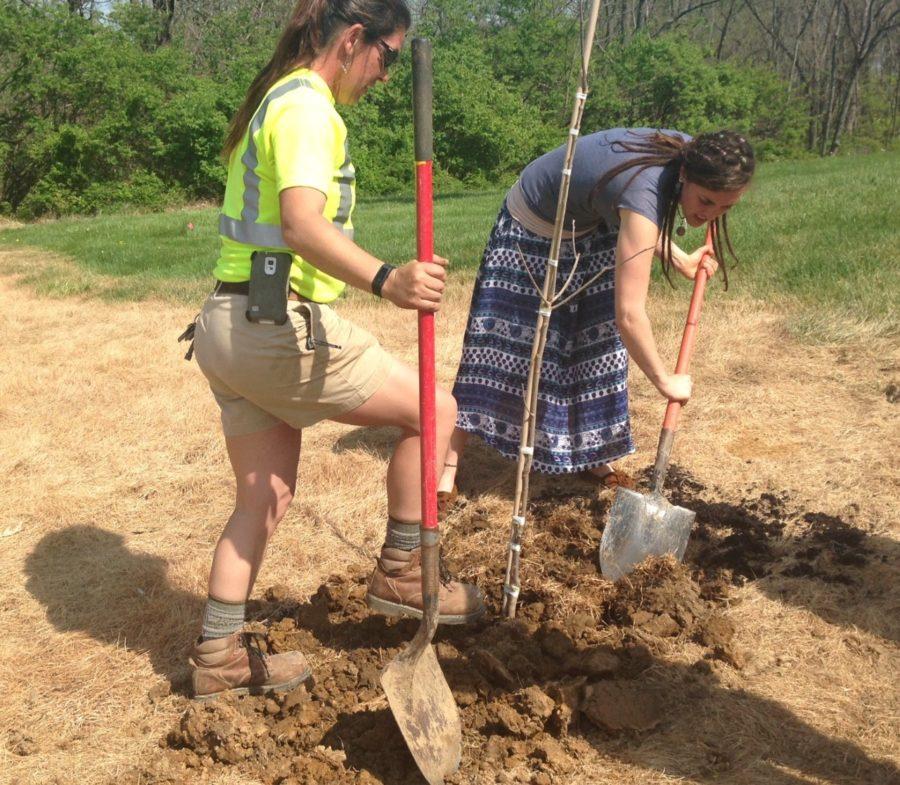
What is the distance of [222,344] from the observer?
2.37 metres

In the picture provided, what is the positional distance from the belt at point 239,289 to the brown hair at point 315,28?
13.2 inches

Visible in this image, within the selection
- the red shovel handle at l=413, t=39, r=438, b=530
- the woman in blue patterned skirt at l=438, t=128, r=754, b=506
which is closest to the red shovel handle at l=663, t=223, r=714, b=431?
the woman in blue patterned skirt at l=438, t=128, r=754, b=506

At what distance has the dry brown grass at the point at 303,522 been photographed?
8.56 feet

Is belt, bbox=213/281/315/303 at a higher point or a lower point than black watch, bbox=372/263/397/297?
lower

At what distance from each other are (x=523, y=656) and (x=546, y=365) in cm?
141

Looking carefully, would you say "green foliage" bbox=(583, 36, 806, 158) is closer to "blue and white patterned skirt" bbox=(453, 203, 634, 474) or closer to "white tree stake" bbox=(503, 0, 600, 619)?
"blue and white patterned skirt" bbox=(453, 203, 634, 474)

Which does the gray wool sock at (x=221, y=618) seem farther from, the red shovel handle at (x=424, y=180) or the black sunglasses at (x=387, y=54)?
the black sunglasses at (x=387, y=54)

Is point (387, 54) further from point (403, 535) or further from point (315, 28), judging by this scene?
point (403, 535)

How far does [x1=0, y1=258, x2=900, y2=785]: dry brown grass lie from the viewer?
8.56ft

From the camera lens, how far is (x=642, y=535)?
134 inches

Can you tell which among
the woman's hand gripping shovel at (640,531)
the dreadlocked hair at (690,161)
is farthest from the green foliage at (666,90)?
the woman's hand gripping shovel at (640,531)

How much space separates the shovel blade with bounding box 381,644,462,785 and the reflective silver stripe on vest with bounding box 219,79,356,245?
1086 mm

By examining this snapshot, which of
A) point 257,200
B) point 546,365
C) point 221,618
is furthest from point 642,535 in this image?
point 257,200

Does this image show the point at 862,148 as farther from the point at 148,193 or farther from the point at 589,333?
the point at 589,333
